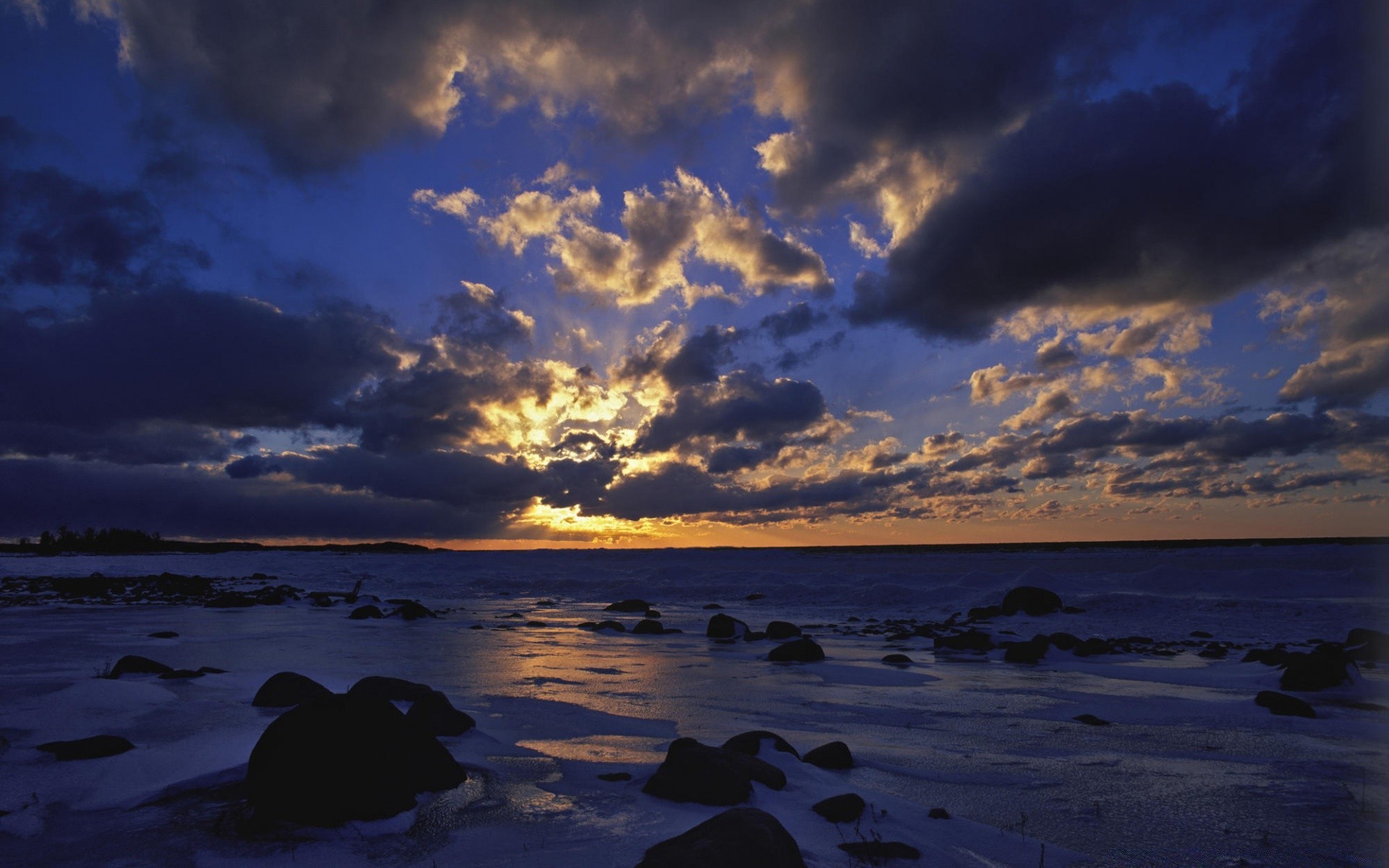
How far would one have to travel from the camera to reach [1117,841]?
381 centimetres

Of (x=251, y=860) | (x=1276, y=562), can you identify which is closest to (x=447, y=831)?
(x=251, y=860)

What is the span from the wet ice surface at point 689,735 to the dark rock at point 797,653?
0.26m

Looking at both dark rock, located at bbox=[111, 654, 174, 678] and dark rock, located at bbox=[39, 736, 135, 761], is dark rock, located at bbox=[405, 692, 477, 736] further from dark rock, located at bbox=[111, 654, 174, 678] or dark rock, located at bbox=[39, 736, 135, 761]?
dark rock, located at bbox=[111, 654, 174, 678]

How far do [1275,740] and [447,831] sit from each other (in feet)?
22.8

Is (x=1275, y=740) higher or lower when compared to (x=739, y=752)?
lower

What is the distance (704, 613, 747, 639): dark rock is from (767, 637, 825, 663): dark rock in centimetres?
295

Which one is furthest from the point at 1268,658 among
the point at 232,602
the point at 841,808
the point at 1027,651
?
the point at 232,602

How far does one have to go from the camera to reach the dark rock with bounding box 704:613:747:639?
14.2 metres

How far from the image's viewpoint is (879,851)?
3.44 metres

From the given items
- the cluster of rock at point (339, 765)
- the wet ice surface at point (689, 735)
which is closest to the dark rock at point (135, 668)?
the wet ice surface at point (689, 735)

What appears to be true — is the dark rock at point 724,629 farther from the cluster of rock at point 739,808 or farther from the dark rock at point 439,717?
the cluster of rock at point 739,808

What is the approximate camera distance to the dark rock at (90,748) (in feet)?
14.7

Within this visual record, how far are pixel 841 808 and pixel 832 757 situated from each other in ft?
4.08

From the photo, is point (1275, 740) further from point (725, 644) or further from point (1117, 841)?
point (725, 644)
